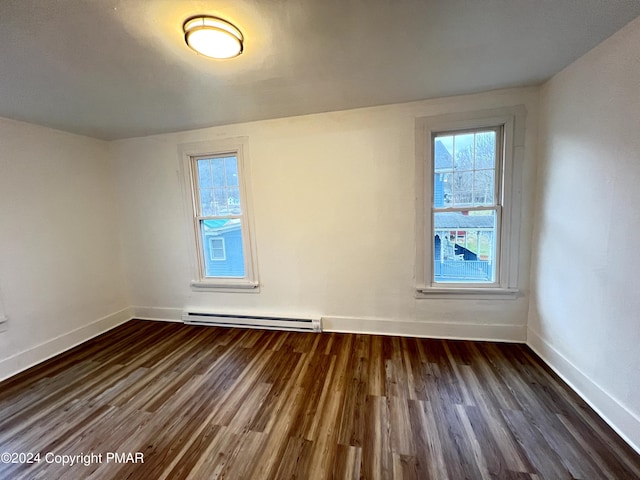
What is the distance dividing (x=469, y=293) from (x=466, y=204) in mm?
888

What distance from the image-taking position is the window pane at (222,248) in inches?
123

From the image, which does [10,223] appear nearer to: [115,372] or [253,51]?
[115,372]

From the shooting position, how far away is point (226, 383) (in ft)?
6.92

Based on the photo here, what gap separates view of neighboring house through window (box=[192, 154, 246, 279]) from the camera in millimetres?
3061

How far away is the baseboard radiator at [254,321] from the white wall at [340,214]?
104 millimetres

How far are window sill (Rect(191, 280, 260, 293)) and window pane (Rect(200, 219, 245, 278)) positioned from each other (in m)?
0.12

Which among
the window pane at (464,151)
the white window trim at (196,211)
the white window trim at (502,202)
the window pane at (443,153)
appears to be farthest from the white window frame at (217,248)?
the window pane at (464,151)

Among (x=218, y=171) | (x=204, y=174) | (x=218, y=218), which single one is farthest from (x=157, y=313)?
(x=218, y=171)

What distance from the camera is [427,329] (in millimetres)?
2697

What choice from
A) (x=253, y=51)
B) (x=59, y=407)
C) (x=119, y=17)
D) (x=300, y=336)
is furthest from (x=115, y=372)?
(x=253, y=51)

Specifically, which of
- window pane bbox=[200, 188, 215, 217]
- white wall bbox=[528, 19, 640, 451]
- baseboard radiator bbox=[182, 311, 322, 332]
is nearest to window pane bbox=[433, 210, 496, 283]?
white wall bbox=[528, 19, 640, 451]

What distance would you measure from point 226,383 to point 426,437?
5.02 feet

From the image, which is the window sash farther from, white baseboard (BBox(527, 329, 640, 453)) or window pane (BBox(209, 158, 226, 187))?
white baseboard (BBox(527, 329, 640, 453))

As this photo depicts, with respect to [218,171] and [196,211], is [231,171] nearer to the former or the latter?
[218,171]
